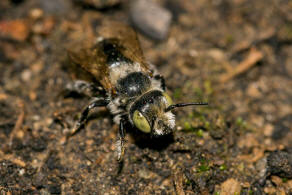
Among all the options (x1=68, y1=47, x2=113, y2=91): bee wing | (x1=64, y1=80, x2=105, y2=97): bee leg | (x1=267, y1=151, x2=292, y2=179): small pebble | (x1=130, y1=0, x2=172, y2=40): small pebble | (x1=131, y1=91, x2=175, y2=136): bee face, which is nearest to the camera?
(x1=131, y1=91, x2=175, y2=136): bee face

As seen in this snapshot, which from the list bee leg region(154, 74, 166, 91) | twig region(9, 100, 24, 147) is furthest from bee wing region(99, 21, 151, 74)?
twig region(9, 100, 24, 147)

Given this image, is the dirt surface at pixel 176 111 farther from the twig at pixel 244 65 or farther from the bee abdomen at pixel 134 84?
the bee abdomen at pixel 134 84

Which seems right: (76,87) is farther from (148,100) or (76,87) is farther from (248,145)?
(248,145)

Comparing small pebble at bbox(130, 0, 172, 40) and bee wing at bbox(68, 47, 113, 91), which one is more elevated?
small pebble at bbox(130, 0, 172, 40)

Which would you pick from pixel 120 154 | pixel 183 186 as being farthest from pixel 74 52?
pixel 183 186

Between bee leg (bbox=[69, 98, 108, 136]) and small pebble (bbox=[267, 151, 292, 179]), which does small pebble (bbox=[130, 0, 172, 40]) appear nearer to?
bee leg (bbox=[69, 98, 108, 136])

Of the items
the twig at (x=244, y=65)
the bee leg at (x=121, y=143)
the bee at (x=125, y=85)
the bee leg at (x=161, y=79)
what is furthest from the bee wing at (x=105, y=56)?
the twig at (x=244, y=65)
